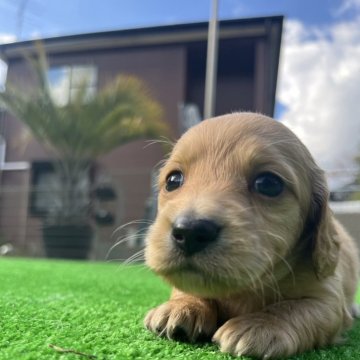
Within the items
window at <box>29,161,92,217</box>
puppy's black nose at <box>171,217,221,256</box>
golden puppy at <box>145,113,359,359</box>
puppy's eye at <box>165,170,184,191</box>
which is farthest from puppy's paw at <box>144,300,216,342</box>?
window at <box>29,161,92,217</box>

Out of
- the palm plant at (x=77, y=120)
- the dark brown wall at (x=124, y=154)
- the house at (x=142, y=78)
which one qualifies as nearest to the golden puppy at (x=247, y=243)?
the palm plant at (x=77, y=120)

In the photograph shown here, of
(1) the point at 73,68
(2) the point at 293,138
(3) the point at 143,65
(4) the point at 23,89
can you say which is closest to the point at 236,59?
(3) the point at 143,65

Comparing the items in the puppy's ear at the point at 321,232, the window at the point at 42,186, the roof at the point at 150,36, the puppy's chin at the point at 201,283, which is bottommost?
the window at the point at 42,186

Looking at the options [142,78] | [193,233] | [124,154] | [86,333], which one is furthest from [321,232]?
[142,78]

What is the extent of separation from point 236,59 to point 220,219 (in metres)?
15.2

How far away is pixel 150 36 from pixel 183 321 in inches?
568

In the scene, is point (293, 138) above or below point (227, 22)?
below

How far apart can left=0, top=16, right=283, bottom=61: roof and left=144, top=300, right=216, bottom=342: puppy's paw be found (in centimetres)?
1343

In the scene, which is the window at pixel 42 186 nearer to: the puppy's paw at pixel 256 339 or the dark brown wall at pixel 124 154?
the dark brown wall at pixel 124 154

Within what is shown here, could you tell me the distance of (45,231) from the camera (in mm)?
11273

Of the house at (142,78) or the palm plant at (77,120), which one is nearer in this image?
the palm plant at (77,120)

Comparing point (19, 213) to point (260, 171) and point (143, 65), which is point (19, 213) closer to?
point (143, 65)

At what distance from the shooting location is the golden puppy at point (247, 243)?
5.24 feet

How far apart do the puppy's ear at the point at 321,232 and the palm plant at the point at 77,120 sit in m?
9.54
